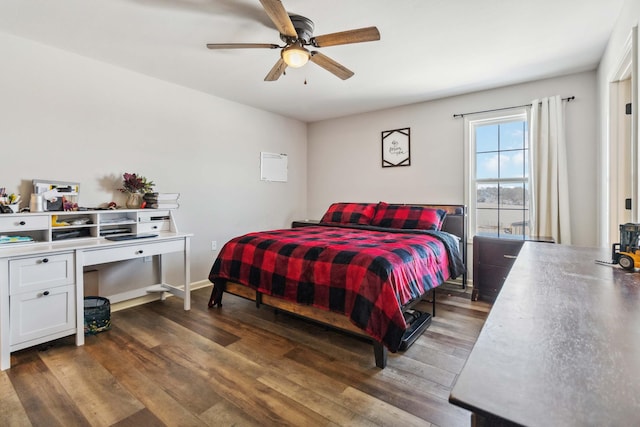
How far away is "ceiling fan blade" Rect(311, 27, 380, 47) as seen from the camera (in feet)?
6.32

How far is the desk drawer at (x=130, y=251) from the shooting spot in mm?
2370

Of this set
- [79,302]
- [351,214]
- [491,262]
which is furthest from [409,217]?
[79,302]

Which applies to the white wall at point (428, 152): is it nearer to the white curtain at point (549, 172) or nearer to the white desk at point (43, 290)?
the white curtain at point (549, 172)

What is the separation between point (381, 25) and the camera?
89.0 inches

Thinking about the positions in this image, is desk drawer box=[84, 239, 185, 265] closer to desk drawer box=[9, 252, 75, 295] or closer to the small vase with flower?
desk drawer box=[9, 252, 75, 295]

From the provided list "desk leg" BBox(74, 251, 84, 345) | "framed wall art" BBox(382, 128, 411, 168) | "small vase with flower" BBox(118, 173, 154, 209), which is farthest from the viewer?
"framed wall art" BBox(382, 128, 411, 168)

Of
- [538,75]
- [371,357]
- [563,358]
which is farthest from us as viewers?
[538,75]

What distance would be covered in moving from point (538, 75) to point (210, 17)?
3.17 metres

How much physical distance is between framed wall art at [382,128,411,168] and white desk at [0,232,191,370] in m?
3.34

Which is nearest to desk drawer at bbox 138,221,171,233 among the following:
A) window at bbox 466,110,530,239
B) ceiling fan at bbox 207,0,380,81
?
ceiling fan at bbox 207,0,380,81

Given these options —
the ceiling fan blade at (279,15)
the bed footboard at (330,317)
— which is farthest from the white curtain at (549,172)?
the ceiling fan blade at (279,15)

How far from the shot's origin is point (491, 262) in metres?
3.11

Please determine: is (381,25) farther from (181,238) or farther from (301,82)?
(181,238)

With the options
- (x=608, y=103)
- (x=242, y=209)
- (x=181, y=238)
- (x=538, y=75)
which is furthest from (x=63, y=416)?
(x=538, y=75)
